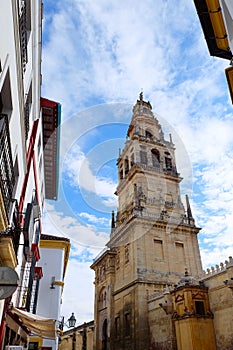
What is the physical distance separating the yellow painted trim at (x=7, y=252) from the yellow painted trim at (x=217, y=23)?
317 inches

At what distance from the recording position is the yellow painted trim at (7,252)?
6059 mm

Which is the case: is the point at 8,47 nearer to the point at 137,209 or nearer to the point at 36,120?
the point at 36,120

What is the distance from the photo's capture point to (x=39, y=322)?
30.8 ft

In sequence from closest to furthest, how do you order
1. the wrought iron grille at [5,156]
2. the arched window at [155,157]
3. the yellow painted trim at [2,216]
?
the yellow painted trim at [2,216], the wrought iron grille at [5,156], the arched window at [155,157]

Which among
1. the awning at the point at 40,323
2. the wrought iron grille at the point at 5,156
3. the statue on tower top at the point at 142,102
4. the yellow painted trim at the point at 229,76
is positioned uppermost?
the statue on tower top at the point at 142,102

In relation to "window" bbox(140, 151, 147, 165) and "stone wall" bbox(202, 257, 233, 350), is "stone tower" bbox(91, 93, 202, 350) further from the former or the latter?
"stone wall" bbox(202, 257, 233, 350)

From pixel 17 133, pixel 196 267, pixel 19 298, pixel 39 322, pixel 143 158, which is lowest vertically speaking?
pixel 39 322

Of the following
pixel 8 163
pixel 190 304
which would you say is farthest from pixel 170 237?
pixel 8 163

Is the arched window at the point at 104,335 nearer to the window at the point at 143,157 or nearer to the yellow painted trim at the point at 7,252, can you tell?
the window at the point at 143,157

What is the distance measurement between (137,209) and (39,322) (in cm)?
2064

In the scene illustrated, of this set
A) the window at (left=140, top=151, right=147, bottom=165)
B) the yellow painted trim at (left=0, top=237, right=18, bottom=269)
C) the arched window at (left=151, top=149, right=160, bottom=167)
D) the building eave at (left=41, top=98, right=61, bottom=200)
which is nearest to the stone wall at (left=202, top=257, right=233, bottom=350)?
the building eave at (left=41, top=98, right=61, bottom=200)

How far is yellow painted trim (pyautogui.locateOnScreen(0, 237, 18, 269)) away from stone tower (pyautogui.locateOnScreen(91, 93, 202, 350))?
1961 centimetres

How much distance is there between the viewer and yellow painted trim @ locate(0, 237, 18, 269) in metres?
6.06

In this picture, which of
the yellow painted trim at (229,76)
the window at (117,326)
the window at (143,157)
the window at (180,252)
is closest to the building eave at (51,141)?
the yellow painted trim at (229,76)
